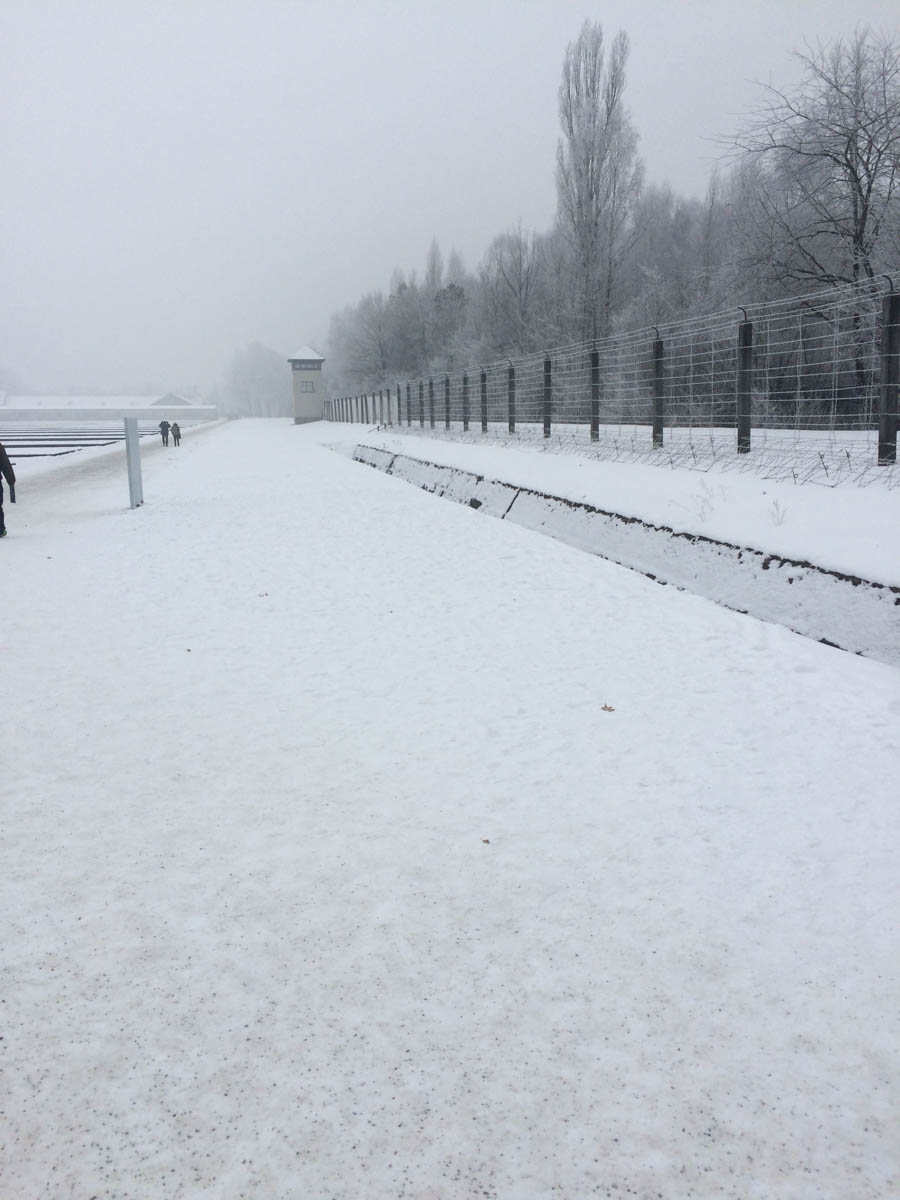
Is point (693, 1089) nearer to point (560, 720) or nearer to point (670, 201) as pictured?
point (560, 720)

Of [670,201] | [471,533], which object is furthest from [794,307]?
[670,201]

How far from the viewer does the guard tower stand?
2687 inches

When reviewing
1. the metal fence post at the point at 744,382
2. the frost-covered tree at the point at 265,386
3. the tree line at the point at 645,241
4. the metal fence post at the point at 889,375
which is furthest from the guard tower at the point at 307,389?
the frost-covered tree at the point at 265,386

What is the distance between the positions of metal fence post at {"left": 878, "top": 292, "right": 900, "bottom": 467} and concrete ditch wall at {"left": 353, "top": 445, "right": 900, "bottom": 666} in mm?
2167

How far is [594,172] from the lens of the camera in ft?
117

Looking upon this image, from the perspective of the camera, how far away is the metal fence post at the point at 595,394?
14.3 meters

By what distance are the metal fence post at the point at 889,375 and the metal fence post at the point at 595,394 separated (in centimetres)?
714

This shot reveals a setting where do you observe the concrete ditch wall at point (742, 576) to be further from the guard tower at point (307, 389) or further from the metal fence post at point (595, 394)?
the guard tower at point (307, 389)

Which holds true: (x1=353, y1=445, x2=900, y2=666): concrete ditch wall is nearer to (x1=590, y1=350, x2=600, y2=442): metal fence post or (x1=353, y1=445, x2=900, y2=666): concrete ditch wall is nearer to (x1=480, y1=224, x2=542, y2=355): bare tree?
(x1=590, y1=350, x2=600, y2=442): metal fence post

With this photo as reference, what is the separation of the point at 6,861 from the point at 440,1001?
5.24ft

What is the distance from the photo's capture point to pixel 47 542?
980 centimetres

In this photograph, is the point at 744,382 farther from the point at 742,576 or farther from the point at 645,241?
the point at 645,241

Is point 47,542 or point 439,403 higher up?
point 439,403

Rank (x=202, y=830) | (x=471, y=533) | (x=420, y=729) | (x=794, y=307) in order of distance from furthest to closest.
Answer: (x=794, y=307) < (x=471, y=533) < (x=420, y=729) < (x=202, y=830)
